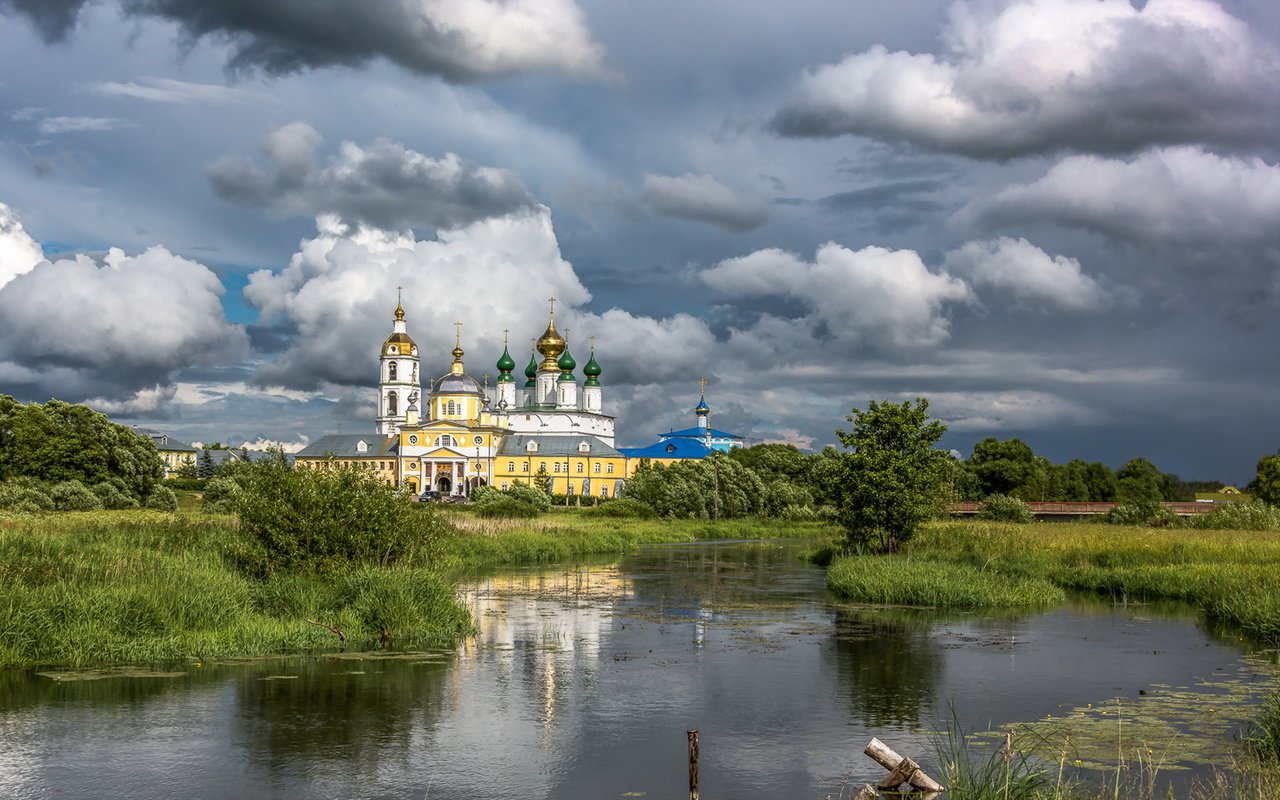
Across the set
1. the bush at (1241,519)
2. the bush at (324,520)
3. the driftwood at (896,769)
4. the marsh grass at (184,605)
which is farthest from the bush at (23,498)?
the bush at (1241,519)

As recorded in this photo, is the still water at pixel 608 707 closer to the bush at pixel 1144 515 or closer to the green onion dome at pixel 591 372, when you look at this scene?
the bush at pixel 1144 515

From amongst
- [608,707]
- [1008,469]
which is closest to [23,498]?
[608,707]

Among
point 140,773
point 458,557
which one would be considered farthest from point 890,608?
point 140,773

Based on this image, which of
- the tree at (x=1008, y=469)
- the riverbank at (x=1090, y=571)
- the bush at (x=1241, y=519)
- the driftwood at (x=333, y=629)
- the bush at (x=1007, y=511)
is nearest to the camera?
the driftwood at (x=333, y=629)

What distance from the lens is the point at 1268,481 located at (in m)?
69.2

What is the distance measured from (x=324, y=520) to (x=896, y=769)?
51.1 feet

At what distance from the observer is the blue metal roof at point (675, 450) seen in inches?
5010

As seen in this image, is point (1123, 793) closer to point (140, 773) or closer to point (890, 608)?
point (140, 773)

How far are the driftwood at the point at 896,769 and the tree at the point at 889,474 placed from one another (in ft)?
77.0

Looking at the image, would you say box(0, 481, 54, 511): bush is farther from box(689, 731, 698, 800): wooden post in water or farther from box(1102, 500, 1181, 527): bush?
box(1102, 500, 1181, 527): bush

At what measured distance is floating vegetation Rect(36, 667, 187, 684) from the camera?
53.2 ft

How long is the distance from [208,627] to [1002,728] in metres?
12.5

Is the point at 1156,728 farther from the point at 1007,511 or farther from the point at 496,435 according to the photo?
the point at 496,435

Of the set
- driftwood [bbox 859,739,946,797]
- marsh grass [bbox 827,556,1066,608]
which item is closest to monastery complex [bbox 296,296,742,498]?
marsh grass [bbox 827,556,1066,608]
